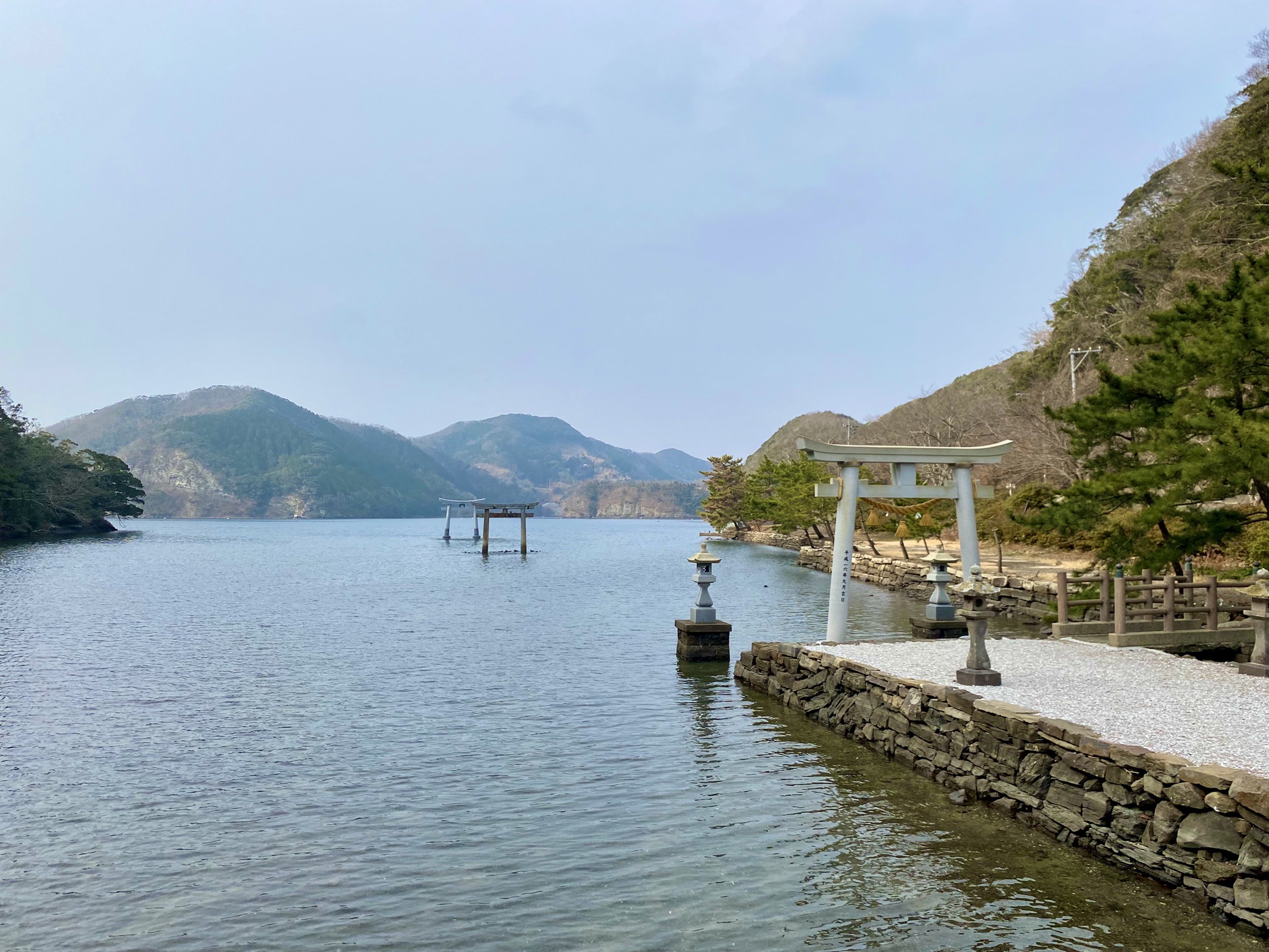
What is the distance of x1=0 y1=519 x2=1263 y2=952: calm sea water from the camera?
22.7ft

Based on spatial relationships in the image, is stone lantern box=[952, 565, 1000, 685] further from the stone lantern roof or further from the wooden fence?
the stone lantern roof

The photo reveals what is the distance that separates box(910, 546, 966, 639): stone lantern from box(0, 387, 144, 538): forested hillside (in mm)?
78301

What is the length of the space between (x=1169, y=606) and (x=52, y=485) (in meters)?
95.9

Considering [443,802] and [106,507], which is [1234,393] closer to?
[443,802]

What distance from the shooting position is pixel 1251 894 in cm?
634

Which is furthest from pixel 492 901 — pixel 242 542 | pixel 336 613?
pixel 242 542

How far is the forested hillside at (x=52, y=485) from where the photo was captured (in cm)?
7519

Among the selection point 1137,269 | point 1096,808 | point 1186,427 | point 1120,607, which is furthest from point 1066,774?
point 1137,269

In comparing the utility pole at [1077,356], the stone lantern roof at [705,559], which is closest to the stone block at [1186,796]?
the stone lantern roof at [705,559]

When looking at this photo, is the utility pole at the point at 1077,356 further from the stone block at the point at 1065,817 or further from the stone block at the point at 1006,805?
the stone block at the point at 1065,817

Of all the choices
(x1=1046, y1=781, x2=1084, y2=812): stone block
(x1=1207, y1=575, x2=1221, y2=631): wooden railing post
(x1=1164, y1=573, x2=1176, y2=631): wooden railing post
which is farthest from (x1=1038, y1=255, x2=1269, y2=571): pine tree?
(x1=1046, y1=781, x2=1084, y2=812): stone block

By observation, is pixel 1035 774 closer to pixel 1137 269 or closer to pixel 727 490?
pixel 1137 269

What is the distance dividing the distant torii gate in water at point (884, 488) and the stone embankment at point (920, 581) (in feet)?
5.71

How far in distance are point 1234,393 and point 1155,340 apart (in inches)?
71.6
